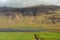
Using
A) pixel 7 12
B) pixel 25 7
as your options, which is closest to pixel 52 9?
pixel 25 7

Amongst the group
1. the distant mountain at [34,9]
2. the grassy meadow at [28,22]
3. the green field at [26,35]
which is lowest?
the green field at [26,35]

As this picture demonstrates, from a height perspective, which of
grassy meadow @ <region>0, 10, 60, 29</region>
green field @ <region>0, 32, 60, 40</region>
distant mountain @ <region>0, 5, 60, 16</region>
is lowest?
green field @ <region>0, 32, 60, 40</region>

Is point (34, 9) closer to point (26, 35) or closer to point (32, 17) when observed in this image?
point (32, 17)

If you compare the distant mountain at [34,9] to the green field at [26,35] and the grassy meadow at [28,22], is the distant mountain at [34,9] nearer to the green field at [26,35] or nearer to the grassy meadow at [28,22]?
the grassy meadow at [28,22]

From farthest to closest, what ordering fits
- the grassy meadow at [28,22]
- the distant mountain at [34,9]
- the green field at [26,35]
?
the distant mountain at [34,9] < the grassy meadow at [28,22] < the green field at [26,35]

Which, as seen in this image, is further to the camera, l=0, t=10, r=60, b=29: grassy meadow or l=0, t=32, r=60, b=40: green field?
l=0, t=10, r=60, b=29: grassy meadow

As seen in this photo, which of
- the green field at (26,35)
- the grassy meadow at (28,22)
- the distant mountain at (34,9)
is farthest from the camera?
the distant mountain at (34,9)

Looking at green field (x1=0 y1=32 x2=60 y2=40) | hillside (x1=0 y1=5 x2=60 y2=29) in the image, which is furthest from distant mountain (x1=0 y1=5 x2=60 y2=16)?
green field (x1=0 y1=32 x2=60 y2=40)

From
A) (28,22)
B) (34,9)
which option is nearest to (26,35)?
(28,22)

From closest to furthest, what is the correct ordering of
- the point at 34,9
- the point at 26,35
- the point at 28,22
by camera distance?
1. the point at 26,35
2. the point at 28,22
3. the point at 34,9

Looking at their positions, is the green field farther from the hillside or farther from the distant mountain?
the distant mountain

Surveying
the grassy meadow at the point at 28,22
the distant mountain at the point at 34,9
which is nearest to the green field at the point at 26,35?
the grassy meadow at the point at 28,22

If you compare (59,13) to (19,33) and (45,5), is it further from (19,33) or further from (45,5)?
(19,33)

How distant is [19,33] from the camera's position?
954 mm
